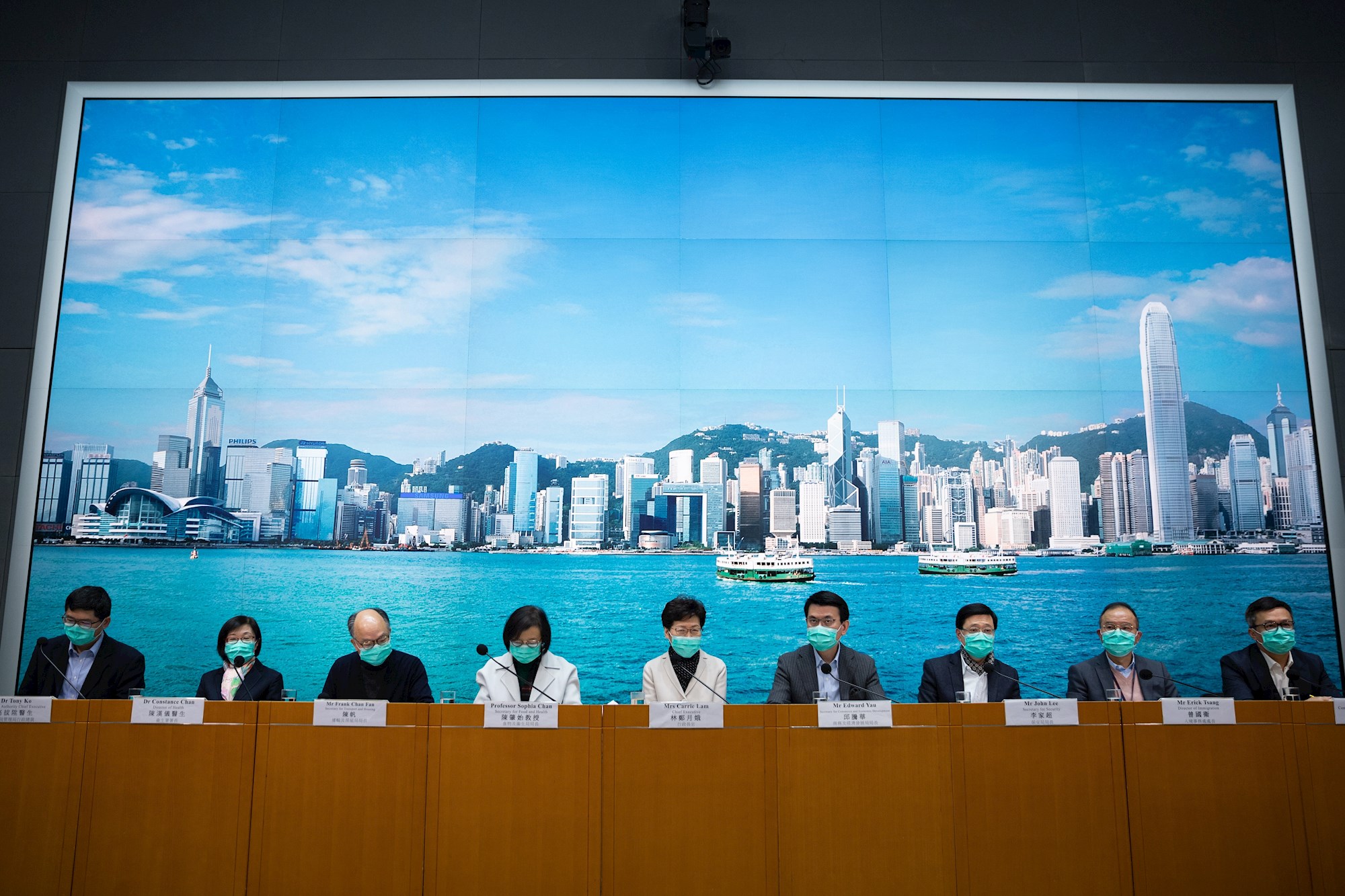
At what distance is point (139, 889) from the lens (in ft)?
9.09

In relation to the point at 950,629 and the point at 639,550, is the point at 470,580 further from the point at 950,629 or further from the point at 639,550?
the point at 950,629

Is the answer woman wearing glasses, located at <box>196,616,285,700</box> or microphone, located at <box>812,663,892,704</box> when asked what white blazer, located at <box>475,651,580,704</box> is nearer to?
woman wearing glasses, located at <box>196,616,285,700</box>

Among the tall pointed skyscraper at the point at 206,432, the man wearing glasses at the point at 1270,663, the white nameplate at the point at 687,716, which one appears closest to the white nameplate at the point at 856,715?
the white nameplate at the point at 687,716

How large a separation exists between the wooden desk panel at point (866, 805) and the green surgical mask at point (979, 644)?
71cm

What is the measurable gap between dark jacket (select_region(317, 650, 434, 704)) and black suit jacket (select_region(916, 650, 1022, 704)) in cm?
224

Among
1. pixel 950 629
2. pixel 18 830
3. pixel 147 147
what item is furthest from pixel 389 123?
pixel 950 629

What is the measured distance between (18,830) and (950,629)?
4.48 metres

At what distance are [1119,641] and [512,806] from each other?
103 inches

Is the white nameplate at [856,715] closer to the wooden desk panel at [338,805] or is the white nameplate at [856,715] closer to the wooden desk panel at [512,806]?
the wooden desk panel at [512,806]

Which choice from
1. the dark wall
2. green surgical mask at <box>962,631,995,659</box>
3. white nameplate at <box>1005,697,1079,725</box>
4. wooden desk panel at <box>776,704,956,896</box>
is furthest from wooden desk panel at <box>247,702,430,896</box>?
the dark wall

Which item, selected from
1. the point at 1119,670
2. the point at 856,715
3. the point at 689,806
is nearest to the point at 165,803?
the point at 689,806

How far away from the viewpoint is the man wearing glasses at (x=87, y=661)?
11.9ft

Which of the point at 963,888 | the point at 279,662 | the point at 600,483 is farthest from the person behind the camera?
the point at 600,483

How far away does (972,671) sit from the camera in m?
3.54
